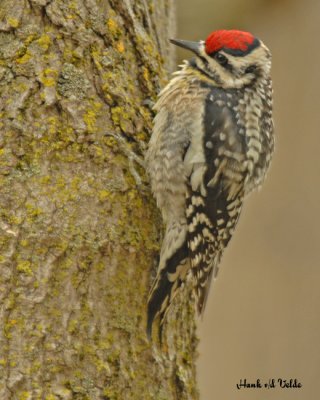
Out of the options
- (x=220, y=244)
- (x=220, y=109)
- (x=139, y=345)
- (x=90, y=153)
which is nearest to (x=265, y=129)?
(x=220, y=109)

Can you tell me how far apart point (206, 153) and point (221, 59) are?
513 millimetres

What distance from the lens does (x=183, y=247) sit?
326 centimetres

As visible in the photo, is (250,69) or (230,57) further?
(250,69)

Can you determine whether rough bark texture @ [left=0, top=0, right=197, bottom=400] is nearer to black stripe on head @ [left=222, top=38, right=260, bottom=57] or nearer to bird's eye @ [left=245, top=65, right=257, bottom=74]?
black stripe on head @ [left=222, top=38, right=260, bottom=57]

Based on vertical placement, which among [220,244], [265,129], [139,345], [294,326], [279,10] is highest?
[279,10]

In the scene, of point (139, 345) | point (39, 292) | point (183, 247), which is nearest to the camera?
point (39, 292)

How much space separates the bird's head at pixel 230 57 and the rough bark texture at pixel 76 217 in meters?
0.45

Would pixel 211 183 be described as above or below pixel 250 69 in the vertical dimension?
below

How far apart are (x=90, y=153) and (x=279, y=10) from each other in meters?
2.45

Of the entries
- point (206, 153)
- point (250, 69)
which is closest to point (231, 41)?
point (250, 69)

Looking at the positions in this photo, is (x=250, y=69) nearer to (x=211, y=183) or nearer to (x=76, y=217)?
(x=211, y=183)

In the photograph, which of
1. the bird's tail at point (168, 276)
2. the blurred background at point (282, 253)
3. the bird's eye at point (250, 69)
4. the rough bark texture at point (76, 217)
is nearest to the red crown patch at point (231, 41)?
the bird's eye at point (250, 69)

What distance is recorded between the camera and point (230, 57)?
3.48 metres

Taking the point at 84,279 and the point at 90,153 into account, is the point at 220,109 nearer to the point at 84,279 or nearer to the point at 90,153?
the point at 90,153
